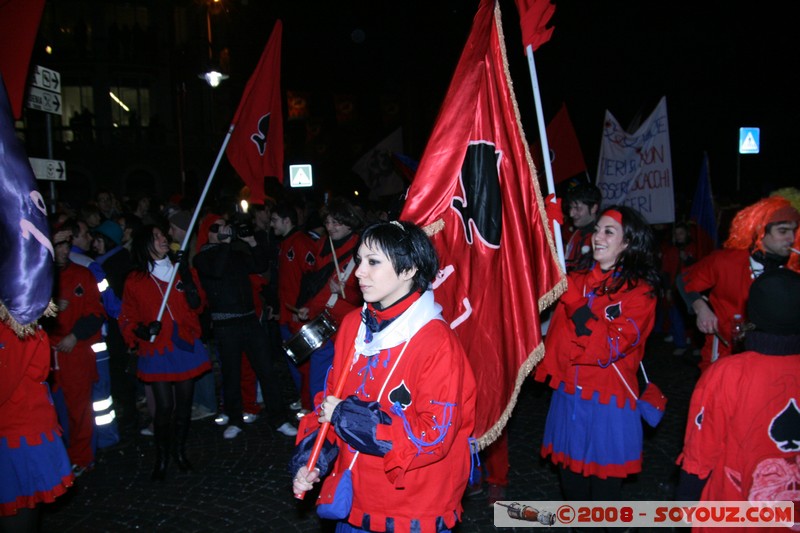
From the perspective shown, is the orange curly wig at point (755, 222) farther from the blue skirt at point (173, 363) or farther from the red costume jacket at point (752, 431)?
the blue skirt at point (173, 363)

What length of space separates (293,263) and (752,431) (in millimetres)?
5393

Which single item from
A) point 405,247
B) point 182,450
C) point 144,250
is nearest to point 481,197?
point 405,247

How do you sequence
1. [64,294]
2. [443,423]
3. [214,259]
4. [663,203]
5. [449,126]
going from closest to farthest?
1. [443,423]
2. [449,126]
3. [64,294]
4. [214,259]
5. [663,203]

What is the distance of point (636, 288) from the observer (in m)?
3.88

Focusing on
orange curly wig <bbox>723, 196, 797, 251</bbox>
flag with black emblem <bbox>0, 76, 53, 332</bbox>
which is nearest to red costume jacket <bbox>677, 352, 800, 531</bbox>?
orange curly wig <bbox>723, 196, 797, 251</bbox>

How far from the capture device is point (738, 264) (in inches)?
194

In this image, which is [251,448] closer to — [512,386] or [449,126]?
[512,386]

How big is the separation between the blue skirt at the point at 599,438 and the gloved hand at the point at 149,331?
3.71m

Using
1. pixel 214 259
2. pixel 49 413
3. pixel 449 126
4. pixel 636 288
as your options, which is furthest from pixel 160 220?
pixel 636 288

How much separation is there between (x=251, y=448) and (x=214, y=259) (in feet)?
6.64

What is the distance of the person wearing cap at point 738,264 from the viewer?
15.0 ft

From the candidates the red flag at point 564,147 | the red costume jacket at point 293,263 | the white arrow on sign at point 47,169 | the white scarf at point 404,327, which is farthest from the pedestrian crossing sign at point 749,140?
the white scarf at point 404,327

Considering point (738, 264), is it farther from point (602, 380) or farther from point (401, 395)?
point (401, 395)

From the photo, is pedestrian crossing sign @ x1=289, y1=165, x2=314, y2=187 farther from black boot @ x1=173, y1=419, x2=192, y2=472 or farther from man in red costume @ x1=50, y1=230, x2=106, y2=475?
black boot @ x1=173, y1=419, x2=192, y2=472
